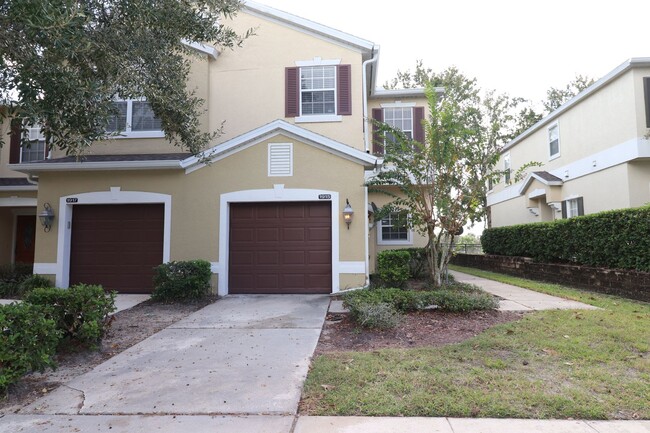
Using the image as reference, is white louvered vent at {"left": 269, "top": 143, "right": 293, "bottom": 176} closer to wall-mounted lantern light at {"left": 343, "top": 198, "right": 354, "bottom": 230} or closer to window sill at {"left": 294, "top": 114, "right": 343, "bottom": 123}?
wall-mounted lantern light at {"left": 343, "top": 198, "right": 354, "bottom": 230}

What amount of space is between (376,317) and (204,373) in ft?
8.66

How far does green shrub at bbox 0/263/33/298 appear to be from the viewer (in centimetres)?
991

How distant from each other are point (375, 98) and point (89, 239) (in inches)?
392

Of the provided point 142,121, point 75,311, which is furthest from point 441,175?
point 142,121

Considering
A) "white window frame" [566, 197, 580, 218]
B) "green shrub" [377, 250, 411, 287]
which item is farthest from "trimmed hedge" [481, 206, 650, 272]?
"green shrub" [377, 250, 411, 287]

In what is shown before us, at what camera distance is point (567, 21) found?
1039 cm

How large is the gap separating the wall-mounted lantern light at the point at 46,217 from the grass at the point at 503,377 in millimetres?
8866

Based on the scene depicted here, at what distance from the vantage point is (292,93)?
37.9 ft

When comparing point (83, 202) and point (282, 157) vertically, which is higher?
point (282, 157)

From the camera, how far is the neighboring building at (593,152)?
11.8 m

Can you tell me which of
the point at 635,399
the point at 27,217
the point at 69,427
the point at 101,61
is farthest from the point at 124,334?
the point at 27,217

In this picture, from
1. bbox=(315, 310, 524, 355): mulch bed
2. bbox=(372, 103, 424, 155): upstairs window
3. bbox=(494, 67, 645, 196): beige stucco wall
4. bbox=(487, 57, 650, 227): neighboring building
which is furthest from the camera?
bbox=(372, 103, 424, 155): upstairs window

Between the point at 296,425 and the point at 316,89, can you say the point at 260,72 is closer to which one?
the point at 316,89

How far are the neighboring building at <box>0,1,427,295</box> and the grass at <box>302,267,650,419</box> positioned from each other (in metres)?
4.55
